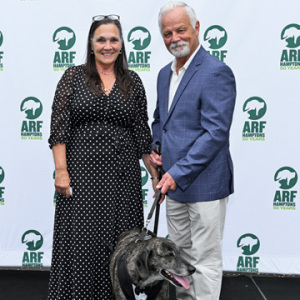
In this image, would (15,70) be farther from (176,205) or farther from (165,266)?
(165,266)

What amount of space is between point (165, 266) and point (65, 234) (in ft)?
2.44

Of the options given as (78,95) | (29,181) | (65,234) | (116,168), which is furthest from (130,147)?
(29,181)

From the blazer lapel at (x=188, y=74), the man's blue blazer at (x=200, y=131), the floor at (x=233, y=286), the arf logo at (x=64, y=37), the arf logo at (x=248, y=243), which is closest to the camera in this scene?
the man's blue blazer at (x=200, y=131)

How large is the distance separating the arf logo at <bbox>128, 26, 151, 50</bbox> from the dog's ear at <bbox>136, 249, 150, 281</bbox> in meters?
2.27

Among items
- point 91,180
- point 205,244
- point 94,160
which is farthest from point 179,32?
point 205,244

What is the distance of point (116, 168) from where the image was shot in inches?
106

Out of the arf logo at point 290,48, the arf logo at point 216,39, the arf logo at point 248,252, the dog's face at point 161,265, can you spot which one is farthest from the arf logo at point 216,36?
the dog's face at point 161,265

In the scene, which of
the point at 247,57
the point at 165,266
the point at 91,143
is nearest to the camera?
the point at 165,266

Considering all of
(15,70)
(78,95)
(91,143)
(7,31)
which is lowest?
(91,143)

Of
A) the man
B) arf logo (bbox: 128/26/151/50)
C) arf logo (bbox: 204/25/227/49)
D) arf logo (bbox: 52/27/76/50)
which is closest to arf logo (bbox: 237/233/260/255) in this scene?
the man

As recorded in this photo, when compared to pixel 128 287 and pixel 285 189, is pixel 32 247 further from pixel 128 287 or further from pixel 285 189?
pixel 285 189

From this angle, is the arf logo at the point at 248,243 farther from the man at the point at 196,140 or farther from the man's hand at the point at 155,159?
the man's hand at the point at 155,159

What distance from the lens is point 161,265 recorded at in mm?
2451

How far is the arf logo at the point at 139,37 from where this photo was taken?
12.9ft
